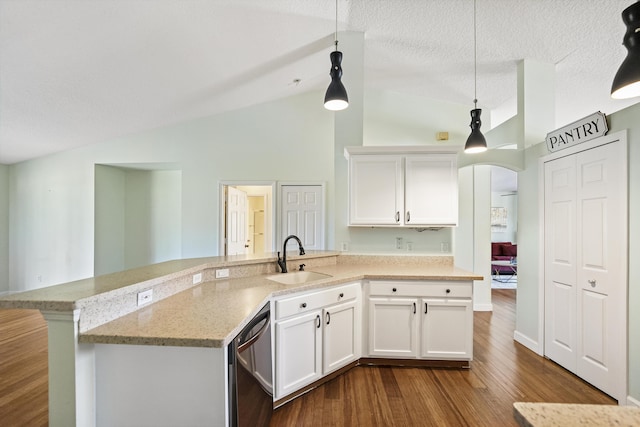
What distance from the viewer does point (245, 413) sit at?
53.9 inches

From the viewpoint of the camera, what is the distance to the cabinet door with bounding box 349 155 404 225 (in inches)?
120

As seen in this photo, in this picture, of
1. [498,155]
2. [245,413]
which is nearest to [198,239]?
[245,413]

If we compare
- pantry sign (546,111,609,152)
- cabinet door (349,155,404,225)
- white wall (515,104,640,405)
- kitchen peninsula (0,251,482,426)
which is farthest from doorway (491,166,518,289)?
kitchen peninsula (0,251,482,426)

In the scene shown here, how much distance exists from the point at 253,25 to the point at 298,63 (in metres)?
1.07

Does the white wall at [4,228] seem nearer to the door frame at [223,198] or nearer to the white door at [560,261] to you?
the door frame at [223,198]

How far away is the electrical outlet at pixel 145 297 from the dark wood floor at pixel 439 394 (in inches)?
44.5

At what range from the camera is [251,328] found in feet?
4.96

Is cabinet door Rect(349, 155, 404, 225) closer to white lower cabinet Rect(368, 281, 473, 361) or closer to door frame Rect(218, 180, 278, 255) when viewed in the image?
white lower cabinet Rect(368, 281, 473, 361)

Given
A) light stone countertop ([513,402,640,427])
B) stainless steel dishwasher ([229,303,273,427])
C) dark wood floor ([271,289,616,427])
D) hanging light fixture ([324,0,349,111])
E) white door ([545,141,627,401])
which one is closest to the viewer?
light stone countertop ([513,402,640,427])

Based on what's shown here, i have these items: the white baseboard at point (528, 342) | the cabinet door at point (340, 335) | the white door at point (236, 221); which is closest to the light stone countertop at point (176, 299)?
the cabinet door at point (340, 335)

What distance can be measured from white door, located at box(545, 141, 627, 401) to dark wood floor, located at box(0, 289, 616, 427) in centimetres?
23

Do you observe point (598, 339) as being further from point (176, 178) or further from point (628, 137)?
point (176, 178)

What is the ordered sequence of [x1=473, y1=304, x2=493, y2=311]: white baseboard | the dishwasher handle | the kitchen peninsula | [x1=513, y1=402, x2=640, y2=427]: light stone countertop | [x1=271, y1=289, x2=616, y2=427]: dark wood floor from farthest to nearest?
[x1=473, y1=304, x2=493, y2=311]: white baseboard, [x1=271, y1=289, x2=616, y2=427]: dark wood floor, the dishwasher handle, the kitchen peninsula, [x1=513, y1=402, x2=640, y2=427]: light stone countertop

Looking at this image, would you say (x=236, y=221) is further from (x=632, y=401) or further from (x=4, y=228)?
(x=632, y=401)
